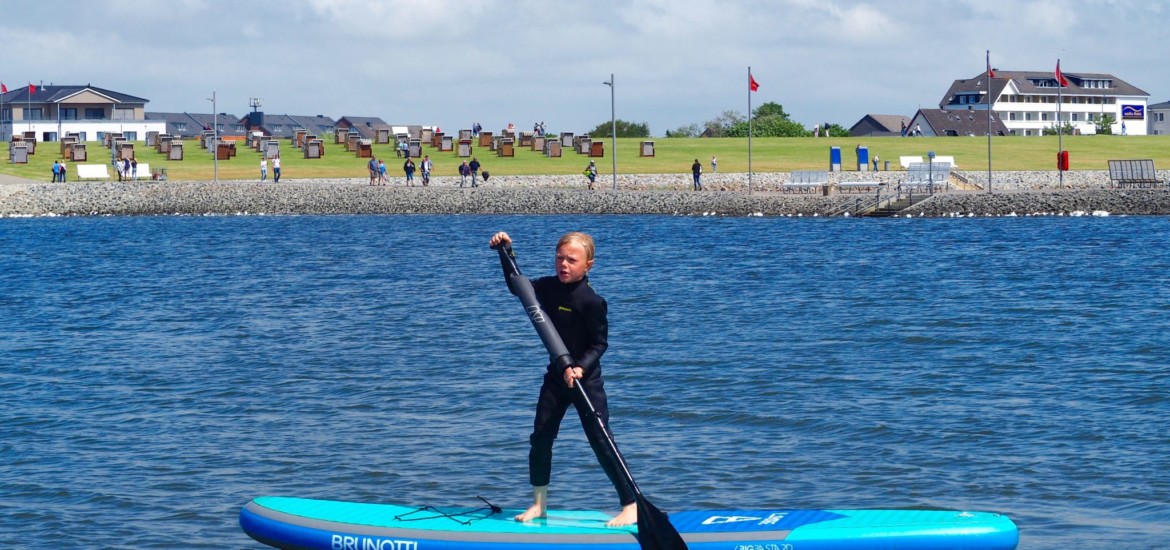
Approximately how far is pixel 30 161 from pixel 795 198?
39.3 metres

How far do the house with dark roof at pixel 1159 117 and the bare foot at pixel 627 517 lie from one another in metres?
168

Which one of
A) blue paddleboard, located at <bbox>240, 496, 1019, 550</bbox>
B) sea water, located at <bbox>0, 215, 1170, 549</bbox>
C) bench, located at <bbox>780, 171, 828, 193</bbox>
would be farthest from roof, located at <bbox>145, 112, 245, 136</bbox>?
blue paddleboard, located at <bbox>240, 496, 1019, 550</bbox>

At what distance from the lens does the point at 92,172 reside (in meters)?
69.2

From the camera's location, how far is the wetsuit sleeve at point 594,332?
9.16 meters

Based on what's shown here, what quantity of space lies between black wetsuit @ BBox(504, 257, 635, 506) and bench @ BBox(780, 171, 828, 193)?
5430 cm

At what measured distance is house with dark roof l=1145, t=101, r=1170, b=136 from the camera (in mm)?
164000

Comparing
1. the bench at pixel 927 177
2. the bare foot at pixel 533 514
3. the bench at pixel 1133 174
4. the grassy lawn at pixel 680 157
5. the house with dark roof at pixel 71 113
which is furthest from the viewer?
the house with dark roof at pixel 71 113

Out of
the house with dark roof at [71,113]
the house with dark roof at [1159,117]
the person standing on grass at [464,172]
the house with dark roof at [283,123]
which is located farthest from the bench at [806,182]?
the house with dark roof at [1159,117]

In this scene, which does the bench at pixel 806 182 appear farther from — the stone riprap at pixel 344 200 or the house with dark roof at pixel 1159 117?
the house with dark roof at pixel 1159 117

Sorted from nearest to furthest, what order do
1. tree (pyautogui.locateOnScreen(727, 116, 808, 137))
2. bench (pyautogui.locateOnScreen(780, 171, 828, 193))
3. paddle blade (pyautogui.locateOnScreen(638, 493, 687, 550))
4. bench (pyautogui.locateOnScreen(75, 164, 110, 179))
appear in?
1. paddle blade (pyautogui.locateOnScreen(638, 493, 687, 550))
2. bench (pyautogui.locateOnScreen(780, 171, 828, 193))
3. bench (pyautogui.locateOnScreen(75, 164, 110, 179))
4. tree (pyautogui.locateOnScreen(727, 116, 808, 137))

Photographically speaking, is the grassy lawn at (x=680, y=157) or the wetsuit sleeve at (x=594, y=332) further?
the grassy lawn at (x=680, y=157)

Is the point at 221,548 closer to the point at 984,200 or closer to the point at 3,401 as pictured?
the point at 3,401

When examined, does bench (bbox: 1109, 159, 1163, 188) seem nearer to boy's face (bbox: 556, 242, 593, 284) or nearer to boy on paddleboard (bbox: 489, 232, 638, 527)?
boy on paddleboard (bbox: 489, 232, 638, 527)

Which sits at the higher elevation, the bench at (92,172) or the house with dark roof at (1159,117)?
the house with dark roof at (1159,117)
